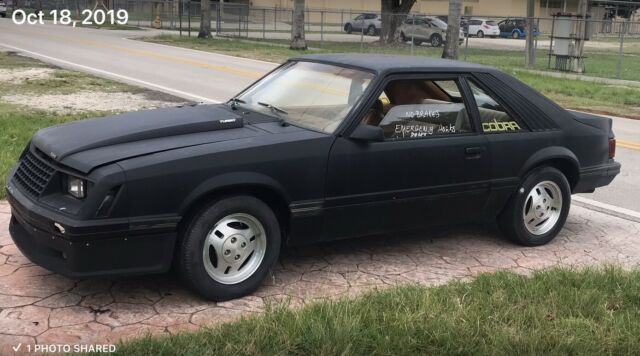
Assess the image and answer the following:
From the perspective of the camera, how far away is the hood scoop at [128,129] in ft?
13.9

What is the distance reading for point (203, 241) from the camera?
409 centimetres

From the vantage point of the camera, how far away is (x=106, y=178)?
3.82 meters

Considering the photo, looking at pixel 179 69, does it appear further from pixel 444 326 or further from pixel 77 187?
pixel 444 326

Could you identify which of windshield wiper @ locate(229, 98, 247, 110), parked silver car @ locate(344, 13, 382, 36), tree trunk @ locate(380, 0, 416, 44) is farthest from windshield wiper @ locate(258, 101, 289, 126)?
parked silver car @ locate(344, 13, 382, 36)

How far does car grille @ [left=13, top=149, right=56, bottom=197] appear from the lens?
4.16 m

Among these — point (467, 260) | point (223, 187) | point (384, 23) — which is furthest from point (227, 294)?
point (384, 23)

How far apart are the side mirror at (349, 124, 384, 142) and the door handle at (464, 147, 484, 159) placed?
0.80 metres

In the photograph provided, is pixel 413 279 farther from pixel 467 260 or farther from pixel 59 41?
pixel 59 41

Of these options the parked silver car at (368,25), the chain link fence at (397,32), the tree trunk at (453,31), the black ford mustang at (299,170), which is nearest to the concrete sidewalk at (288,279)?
the black ford mustang at (299,170)

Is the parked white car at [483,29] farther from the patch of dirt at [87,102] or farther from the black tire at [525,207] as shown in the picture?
the black tire at [525,207]

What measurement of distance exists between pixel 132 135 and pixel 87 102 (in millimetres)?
8336

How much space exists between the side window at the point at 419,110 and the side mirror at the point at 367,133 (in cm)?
19

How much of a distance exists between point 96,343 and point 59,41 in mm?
27047

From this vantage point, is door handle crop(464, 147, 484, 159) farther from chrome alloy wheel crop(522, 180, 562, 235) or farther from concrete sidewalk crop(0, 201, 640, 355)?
concrete sidewalk crop(0, 201, 640, 355)
